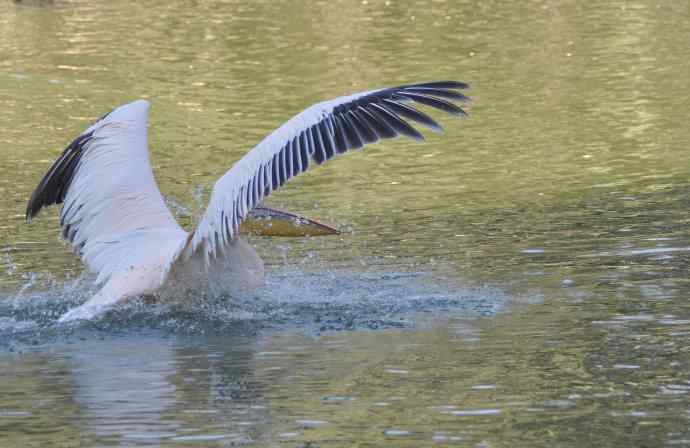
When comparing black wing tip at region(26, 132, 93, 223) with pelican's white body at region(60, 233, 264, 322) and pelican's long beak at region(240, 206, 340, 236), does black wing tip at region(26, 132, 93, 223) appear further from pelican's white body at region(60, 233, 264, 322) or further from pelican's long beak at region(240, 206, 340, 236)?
pelican's long beak at region(240, 206, 340, 236)

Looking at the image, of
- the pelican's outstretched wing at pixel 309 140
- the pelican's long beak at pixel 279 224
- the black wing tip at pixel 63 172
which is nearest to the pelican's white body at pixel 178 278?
the pelican's long beak at pixel 279 224

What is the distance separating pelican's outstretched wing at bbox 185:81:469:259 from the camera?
22.2 ft

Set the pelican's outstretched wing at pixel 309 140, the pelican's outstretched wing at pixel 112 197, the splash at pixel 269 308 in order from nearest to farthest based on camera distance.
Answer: the pelican's outstretched wing at pixel 309 140
the splash at pixel 269 308
the pelican's outstretched wing at pixel 112 197

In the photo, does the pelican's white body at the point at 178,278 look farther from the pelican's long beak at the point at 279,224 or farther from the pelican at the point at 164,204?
the pelican's long beak at the point at 279,224

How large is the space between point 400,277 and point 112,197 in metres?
1.49

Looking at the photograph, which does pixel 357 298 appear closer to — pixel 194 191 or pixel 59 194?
pixel 59 194

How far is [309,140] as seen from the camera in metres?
6.84

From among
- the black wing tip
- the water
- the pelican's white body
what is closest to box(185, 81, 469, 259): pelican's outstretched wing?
the pelican's white body

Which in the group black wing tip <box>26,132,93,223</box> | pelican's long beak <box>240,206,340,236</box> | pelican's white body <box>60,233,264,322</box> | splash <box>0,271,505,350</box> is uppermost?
black wing tip <box>26,132,93,223</box>

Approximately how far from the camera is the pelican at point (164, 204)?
22.3 feet

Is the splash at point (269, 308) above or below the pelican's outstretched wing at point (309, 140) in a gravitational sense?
below

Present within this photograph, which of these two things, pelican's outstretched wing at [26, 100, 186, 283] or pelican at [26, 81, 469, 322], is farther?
pelican's outstretched wing at [26, 100, 186, 283]

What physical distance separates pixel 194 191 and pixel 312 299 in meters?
3.25

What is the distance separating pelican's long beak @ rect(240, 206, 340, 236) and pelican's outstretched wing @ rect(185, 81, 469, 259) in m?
0.71
